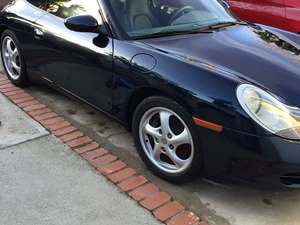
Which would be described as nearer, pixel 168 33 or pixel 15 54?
pixel 168 33

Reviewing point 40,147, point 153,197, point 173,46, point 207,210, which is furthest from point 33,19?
point 207,210

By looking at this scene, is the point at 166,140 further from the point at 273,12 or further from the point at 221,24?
the point at 273,12

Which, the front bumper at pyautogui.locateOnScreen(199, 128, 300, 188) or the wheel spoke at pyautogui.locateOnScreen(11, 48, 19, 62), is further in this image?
the wheel spoke at pyautogui.locateOnScreen(11, 48, 19, 62)

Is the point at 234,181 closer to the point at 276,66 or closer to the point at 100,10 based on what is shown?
the point at 276,66

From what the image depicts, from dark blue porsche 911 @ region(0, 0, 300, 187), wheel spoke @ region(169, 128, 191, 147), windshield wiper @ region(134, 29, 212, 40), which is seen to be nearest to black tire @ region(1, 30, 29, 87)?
dark blue porsche 911 @ region(0, 0, 300, 187)

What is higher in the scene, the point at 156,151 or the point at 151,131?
the point at 151,131

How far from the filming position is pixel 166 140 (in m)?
3.32

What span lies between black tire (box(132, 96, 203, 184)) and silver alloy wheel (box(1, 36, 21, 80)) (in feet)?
7.06

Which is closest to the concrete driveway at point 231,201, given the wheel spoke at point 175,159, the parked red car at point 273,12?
the wheel spoke at point 175,159

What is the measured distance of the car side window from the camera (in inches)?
152

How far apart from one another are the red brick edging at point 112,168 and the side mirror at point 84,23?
976 millimetres

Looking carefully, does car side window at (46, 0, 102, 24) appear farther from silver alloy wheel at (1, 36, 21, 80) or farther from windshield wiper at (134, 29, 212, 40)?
silver alloy wheel at (1, 36, 21, 80)

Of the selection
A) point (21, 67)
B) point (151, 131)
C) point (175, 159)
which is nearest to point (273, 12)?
point (21, 67)

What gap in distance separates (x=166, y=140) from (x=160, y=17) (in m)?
1.10
